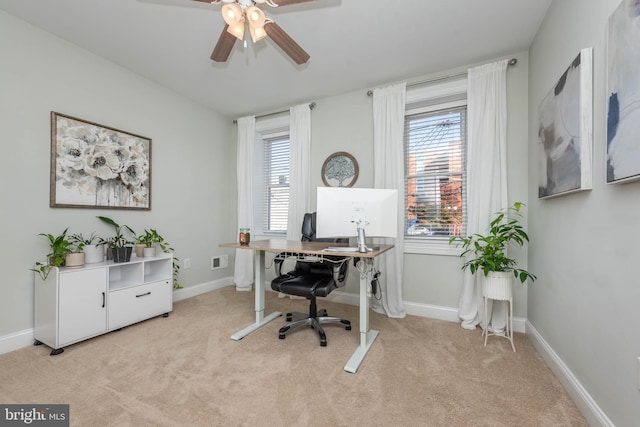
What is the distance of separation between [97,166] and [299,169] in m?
2.13

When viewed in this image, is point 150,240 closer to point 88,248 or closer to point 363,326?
point 88,248

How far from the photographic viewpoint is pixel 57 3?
1972 millimetres

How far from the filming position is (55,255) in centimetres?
214

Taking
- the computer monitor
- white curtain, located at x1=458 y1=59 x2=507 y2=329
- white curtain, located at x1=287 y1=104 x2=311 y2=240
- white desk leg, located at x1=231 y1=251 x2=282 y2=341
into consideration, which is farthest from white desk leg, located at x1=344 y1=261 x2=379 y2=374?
white curtain, located at x1=287 y1=104 x2=311 y2=240

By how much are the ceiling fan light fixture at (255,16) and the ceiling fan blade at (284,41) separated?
8cm

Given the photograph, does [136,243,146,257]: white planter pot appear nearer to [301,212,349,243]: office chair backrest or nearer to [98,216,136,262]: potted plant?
[98,216,136,262]: potted plant

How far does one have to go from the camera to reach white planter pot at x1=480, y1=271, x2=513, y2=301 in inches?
85.6

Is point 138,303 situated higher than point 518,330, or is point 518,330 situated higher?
point 138,303

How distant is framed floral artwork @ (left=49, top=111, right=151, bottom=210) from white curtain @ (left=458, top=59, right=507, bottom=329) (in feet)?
11.6

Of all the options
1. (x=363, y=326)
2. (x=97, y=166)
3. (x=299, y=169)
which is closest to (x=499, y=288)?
(x=363, y=326)

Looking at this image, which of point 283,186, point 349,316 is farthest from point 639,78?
point 283,186

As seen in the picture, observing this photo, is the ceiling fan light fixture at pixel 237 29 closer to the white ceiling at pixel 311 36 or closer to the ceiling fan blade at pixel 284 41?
the ceiling fan blade at pixel 284 41

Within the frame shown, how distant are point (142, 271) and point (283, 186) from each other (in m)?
2.05

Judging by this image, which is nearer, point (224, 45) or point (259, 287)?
point (224, 45)
